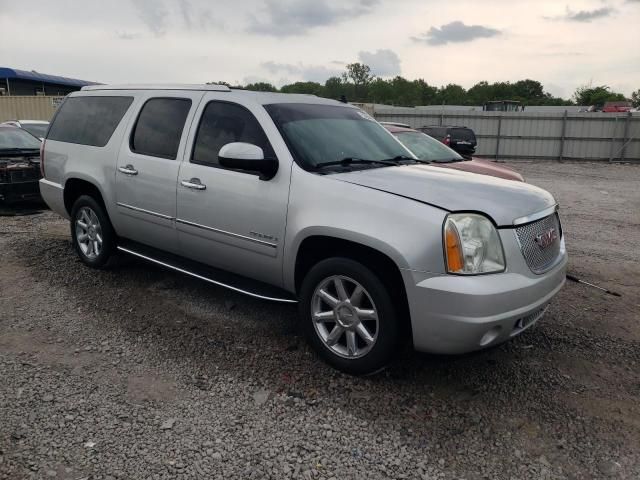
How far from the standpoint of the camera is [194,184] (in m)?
4.20

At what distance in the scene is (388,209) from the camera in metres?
3.20

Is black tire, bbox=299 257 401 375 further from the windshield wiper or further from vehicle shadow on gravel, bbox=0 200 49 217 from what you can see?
vehicle shadow on gravel, bbox=0 200 49 217

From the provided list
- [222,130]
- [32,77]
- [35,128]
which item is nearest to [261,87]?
[222,130]

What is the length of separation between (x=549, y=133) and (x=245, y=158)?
2400 cm

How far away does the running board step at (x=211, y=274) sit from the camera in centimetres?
387

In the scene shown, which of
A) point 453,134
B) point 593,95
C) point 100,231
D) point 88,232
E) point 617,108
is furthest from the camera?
point 593,95

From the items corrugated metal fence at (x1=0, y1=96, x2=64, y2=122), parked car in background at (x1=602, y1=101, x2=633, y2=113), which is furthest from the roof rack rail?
parked car in background at (x1=602, y1=101, x2=633, y2=113)

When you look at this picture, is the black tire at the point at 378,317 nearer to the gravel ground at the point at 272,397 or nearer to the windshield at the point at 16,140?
the gravel ground at the point at 272,397

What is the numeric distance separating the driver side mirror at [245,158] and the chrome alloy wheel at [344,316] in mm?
918

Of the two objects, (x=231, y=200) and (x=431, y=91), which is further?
(x=431, y=91)

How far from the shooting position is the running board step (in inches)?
152

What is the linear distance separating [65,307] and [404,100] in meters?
96.8

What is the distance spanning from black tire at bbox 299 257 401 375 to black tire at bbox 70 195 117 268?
2.62m

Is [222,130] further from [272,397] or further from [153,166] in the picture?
[272,397]
